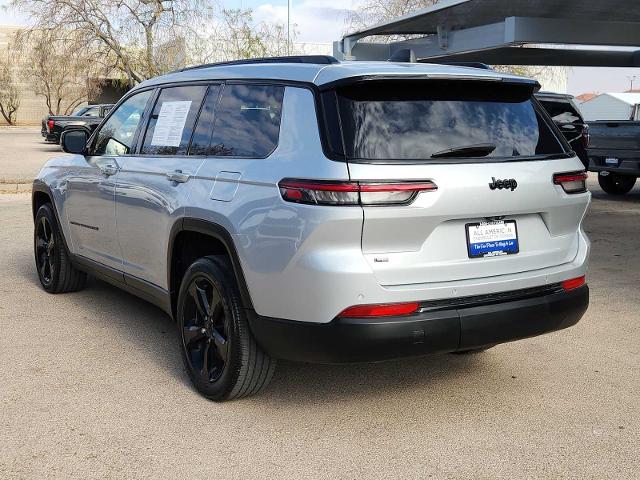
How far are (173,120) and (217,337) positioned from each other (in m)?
1.49

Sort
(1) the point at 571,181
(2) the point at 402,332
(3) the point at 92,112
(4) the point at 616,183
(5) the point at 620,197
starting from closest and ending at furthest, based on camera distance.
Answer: (2) the point at 402,332 < (1) the point at 571,181 < (5) the point at 620,197 < (4) the point at 616,183 < (3) the point at 92,112

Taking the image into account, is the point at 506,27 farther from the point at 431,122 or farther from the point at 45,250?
the point at 431,122

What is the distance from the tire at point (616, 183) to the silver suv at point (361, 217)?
11.9m

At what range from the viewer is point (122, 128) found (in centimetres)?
556

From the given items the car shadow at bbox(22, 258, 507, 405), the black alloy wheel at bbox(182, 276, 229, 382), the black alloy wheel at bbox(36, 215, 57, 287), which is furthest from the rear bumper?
the black alloy wheel at bbox(36, 215, 57, 287)

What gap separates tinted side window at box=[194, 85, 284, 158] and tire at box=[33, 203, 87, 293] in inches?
105

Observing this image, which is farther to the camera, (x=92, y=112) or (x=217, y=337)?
(x=92, y=112)

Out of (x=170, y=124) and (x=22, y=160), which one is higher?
(x=170, y=124)

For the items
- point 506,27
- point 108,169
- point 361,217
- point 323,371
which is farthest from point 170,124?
point 506,27

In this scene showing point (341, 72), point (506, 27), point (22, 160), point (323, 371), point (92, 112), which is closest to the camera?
point (341, 72)

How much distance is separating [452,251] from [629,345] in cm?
232

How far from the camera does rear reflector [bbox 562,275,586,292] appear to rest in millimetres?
4105

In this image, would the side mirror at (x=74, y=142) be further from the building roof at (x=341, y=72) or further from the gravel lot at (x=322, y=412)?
the building roof at (x=341, y=72)

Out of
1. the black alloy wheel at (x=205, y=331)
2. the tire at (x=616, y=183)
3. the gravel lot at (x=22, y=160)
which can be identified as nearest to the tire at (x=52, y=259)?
the black alloy wheel at (x=205, y=331)
